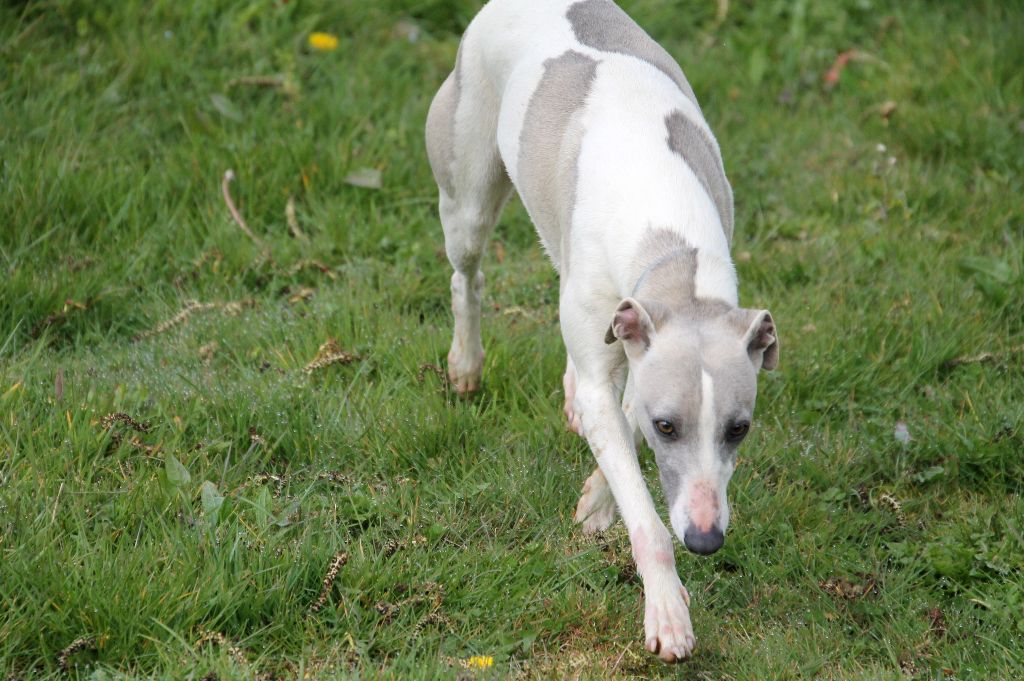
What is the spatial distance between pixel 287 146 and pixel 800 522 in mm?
3312

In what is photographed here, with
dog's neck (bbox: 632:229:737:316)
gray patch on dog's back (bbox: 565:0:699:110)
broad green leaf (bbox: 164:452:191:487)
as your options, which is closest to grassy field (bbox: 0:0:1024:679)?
broad green leaf (bbox: 164:452:191:487)

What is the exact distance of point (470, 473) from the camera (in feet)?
14.9

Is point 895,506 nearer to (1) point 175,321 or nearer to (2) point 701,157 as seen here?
(2) point 701,157

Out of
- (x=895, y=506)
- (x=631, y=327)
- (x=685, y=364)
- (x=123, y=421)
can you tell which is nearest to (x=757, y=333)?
(x=685, y=364)

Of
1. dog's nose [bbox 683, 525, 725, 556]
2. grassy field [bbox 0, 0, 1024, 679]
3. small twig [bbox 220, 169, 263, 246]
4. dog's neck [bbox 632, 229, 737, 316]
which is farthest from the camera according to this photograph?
small twig [bbox 220, 169, 263, 246]

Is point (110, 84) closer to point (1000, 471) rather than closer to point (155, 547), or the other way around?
point (155, 547)

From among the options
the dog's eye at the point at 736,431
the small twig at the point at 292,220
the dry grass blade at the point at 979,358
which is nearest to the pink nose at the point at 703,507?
the dog's eye at the point at 736,431

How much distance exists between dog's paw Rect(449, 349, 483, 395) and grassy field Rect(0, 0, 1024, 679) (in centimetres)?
6

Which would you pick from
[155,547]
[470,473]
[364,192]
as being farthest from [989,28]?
[155,547]

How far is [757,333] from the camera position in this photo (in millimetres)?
3621

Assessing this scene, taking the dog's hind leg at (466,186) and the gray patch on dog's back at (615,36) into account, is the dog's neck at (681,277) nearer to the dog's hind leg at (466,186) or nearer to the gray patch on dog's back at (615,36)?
the gray patch on dog's back at (615,36)

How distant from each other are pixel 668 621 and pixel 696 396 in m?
0.66

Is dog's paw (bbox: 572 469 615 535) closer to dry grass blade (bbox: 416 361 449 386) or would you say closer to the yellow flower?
dry grass blade (bbox: 416 361 449 386)

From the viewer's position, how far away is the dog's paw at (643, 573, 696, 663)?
3525 mm
